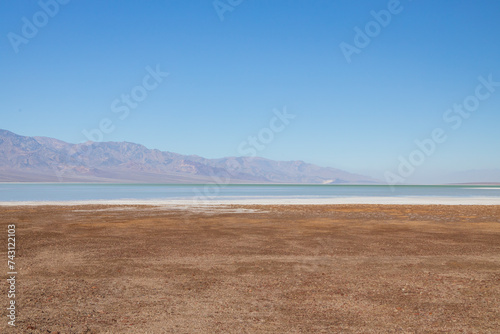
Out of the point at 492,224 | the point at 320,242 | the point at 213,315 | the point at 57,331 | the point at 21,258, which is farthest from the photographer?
the point at 492,224

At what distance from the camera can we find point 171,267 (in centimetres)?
1055

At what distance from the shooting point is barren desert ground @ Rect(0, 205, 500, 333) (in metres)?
6.45

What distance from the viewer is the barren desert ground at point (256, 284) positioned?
6449 mm

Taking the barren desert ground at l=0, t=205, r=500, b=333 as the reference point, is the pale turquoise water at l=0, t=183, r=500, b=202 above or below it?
above

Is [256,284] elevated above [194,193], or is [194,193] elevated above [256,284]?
[194,193]

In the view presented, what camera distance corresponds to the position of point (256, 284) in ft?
28.8

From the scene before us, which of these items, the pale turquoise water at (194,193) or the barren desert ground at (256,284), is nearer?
the barren desert ground at (256,284)

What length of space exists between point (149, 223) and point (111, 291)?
46.6 feet

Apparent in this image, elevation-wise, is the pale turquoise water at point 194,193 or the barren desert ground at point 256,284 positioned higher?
the pale turquoise water at point 194,193

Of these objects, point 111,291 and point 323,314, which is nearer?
point 323,314

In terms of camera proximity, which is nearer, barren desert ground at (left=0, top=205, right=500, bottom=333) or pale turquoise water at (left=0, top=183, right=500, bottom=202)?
barren desert ground at (left=0, top=205, right=500, bottom=333)

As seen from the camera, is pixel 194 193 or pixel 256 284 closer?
pixel 256 284

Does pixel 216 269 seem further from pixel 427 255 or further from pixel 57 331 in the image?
pixel 427 255

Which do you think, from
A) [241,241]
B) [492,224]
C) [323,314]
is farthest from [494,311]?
[492,224]
